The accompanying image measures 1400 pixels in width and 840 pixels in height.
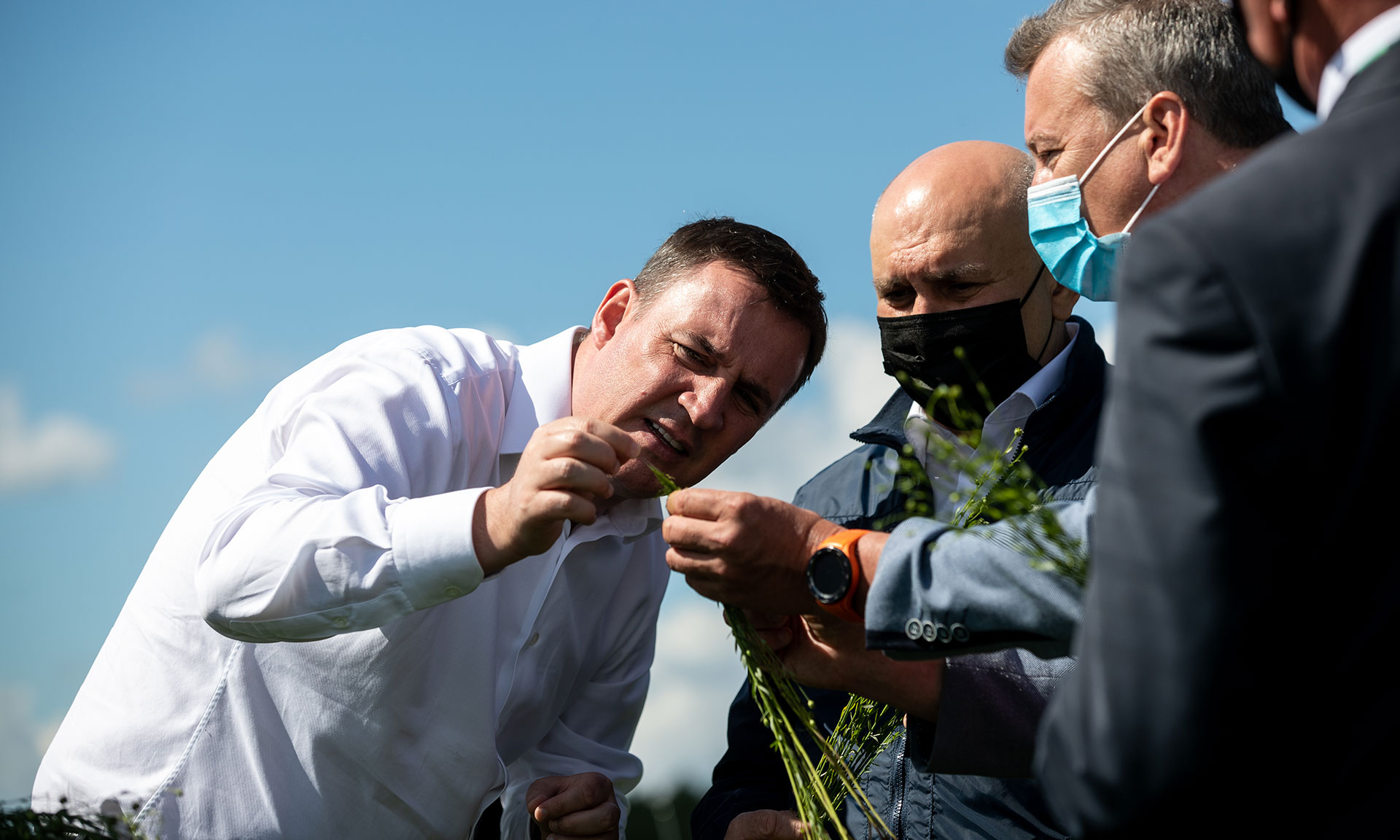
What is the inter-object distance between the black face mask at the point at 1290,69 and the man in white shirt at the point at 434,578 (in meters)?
1.41

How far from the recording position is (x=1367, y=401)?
1.11 m

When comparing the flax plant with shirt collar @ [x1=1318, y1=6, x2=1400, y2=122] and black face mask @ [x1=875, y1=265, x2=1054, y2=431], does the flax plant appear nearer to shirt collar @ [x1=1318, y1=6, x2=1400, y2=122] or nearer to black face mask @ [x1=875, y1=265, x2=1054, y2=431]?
black face mask @ [x1=875, y1=265, x2=1054, y2=431]

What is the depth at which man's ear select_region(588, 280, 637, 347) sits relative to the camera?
356 centimetres

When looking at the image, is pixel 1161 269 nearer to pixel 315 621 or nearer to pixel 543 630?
pixel 315 621

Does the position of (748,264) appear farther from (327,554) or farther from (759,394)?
(327,554)

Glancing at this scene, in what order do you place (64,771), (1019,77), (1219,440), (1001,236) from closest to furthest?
(1219,440) → (64,771) → (1019,77) → (1001,236)

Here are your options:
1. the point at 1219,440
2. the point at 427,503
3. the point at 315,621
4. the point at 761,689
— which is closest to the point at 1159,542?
the point at 1219,440

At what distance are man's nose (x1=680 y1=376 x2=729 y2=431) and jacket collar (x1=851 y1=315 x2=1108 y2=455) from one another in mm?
674

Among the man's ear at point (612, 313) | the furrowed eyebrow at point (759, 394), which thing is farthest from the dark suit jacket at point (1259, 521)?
the man's ear at point (612, 313)

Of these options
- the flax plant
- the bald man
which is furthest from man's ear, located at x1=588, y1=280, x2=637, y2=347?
the flax plant

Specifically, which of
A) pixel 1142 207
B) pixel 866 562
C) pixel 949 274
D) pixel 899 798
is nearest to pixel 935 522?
pixel 866 562

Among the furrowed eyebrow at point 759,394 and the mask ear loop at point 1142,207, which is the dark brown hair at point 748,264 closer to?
the furrowed eyebrow at point 759,394

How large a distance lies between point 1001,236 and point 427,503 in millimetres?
Answer: 2368

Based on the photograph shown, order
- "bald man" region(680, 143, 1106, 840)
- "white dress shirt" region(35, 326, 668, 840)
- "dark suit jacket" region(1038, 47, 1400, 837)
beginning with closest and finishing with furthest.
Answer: "dark suit jacket" region(1038, 47, 1400, 837) → "bald man" region(680, 143, 1106, 840) → "white dress shirt" region(35, 326, 668, 840)
